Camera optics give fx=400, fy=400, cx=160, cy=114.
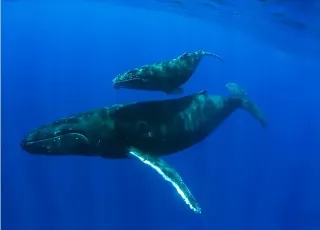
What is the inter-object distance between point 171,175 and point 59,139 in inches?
92.4

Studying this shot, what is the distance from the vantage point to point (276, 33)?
111 ft

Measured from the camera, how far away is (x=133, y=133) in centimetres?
862

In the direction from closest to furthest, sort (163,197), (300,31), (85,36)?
1. (163,197)
2. (300,31)
3. (85,36)

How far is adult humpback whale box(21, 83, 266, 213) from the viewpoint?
7.93 m

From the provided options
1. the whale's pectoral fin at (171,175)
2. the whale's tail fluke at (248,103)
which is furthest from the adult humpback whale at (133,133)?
the whale's tail fluke at (248,103)

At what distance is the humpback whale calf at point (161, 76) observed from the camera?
8.64 meters

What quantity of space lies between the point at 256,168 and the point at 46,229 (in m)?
A: 19.0

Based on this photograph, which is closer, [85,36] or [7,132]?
[7,132]

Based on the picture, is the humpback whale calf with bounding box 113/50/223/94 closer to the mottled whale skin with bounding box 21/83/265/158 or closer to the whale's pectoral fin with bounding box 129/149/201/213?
the mottled whale skin with bounding box 21/83/265/158

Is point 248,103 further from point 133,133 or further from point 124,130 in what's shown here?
point 124,130

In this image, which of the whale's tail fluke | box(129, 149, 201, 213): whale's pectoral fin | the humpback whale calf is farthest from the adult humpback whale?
the whale's tail fluke

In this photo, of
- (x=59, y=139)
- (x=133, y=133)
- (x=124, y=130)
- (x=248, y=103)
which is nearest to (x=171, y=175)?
(x=133, y=133)

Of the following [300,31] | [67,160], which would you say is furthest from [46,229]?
[300,31]

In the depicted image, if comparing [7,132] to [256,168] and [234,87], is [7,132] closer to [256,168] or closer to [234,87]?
[256,168]
